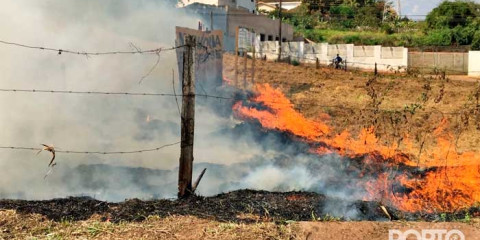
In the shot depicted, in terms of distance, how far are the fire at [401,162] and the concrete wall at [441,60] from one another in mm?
19769

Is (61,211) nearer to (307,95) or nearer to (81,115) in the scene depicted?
(81,115)

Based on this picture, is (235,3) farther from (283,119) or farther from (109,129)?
(109,129)

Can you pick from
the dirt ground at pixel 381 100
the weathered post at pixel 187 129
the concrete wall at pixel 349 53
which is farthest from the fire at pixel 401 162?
the concrete wall at pixel 349 53

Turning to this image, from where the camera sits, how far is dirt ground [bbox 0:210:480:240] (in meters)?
4.77

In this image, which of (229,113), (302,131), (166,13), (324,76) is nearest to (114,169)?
(229,113)

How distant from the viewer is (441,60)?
34.0 m

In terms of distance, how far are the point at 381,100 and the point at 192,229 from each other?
33.6ft

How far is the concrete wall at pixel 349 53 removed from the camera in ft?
108

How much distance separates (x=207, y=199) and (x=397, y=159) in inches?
263

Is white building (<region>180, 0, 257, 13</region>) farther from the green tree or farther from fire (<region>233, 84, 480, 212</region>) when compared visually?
the green tree

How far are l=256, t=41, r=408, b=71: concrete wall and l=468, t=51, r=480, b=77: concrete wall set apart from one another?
4571 mm

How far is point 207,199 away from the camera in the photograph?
6.29m

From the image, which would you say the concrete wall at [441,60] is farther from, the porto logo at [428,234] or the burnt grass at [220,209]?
the porto logo at [428,234]

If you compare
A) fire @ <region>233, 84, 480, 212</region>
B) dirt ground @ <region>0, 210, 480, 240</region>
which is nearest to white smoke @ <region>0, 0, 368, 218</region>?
fire @ <region>233, 84, 480, 212</region>
